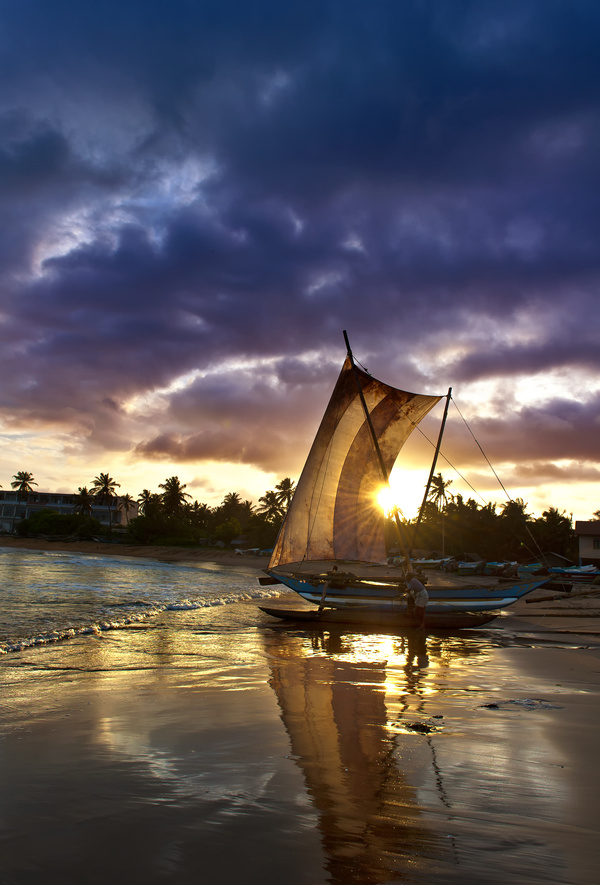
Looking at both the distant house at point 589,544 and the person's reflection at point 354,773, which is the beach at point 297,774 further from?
the distant house at point 589,544

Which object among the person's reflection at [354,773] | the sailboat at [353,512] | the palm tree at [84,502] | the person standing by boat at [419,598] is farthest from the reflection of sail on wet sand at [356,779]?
the palm tree at [84,502]

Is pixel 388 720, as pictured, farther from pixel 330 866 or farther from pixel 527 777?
pixel 330 866

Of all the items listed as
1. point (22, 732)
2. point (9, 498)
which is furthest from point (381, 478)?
point (9, 498)

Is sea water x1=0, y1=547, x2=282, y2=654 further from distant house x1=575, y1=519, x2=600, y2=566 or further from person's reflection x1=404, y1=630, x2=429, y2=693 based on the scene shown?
distant house x1=575, y1=519, x2=600, y2=566

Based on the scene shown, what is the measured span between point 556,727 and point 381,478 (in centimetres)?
2019

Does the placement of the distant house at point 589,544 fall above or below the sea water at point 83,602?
above

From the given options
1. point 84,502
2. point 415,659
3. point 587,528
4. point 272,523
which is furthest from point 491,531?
point 84,502

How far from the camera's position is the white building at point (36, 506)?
16188cm

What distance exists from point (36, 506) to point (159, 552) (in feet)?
243

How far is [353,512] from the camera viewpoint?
88.5 feet

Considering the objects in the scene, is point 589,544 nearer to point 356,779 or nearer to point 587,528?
point 587,528

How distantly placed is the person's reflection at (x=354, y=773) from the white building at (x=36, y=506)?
15778 centimetres

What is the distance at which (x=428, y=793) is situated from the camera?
5484 millimetres

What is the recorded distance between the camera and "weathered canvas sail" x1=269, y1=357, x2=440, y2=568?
2659cm
